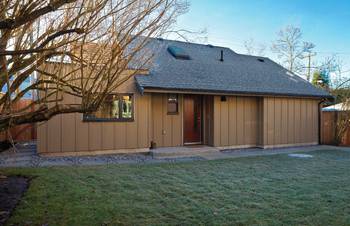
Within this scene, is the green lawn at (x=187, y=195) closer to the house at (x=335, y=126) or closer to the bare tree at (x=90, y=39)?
the bare tree at (x=90, y=39)

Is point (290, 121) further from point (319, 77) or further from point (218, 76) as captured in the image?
point (319, 77)

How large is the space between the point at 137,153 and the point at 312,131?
862 cm

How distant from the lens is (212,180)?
Result: 608 cm

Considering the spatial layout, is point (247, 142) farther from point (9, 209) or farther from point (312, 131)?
point (9, 209)

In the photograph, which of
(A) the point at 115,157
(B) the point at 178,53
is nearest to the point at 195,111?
(B) the point at 178,53

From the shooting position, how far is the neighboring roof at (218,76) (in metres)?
10.3

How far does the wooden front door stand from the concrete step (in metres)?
0.91

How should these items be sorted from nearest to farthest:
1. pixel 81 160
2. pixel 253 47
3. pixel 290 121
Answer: pixel 81 160
pixel 290 121
pixel 253 47

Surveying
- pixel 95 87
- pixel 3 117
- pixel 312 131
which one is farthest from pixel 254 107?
pixel 3 117

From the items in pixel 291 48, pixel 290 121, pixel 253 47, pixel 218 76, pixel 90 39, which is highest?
pixel 291 48

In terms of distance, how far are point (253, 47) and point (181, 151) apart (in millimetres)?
18760

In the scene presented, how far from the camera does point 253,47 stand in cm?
2566

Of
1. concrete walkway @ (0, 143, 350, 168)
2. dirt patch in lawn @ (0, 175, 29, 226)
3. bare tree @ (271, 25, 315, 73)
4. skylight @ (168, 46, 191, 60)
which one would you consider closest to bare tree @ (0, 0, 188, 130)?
dirt patch in lawn @ (0, 175, 29, 226)

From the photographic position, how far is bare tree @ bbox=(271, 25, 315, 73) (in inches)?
1035
